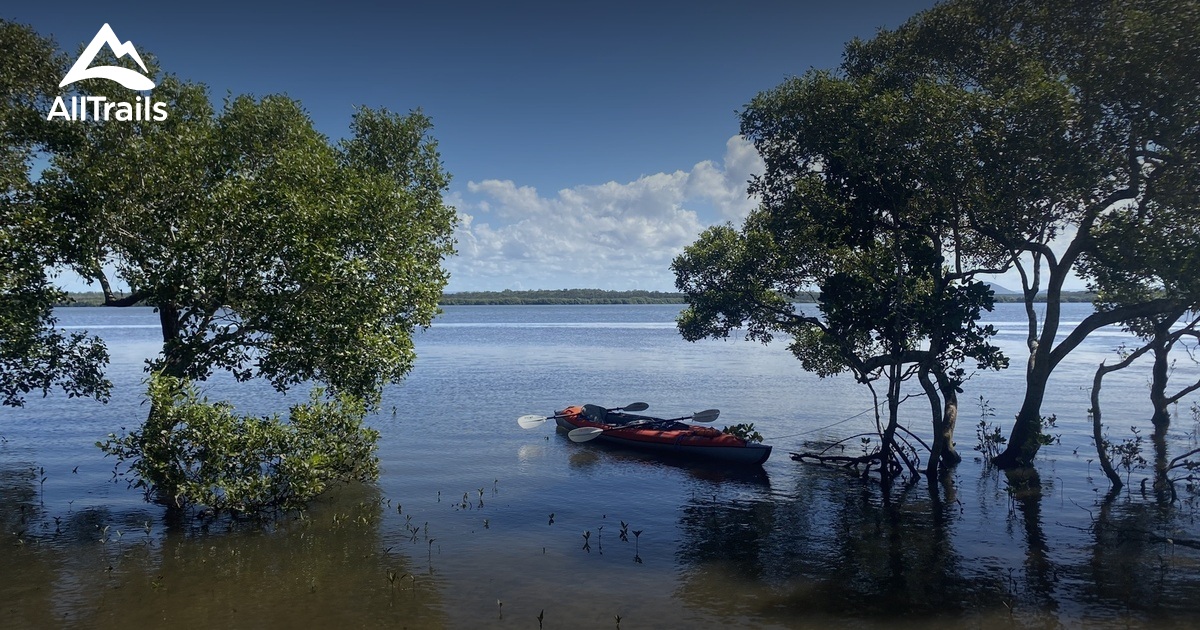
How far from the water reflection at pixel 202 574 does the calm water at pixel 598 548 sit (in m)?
0.06

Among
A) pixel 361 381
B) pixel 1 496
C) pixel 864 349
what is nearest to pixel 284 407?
pixel 1 496

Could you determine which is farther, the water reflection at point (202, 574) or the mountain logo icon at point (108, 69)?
the mountain logo icon at point (108, 69)

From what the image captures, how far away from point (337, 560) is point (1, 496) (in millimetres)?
13879

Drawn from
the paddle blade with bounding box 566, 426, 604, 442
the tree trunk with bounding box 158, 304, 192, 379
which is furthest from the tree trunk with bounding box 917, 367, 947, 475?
the tree trunk with bounding box 158, 304, 192, 379

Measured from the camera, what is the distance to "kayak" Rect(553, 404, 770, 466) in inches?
1102

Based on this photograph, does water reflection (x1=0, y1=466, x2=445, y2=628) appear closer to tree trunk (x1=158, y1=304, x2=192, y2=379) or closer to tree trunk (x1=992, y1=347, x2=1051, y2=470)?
tree trunk (x1=158, y1=304, x2=192, y2=379)

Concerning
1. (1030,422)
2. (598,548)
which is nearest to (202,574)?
(598,548)

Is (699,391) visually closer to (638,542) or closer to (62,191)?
(638,542)

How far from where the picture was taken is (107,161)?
1905 centimetres

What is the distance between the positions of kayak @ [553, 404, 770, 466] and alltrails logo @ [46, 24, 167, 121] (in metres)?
21.5

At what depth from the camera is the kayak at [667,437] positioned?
28.0 metres

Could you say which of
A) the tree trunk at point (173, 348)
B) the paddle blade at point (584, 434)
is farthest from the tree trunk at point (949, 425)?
the tree trunk at point (173, 348)

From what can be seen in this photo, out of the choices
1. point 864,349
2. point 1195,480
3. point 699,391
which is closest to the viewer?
point 1195,480

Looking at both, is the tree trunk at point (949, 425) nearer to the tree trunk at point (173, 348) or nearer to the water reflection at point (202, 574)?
the water reflection at point (202, 574)
